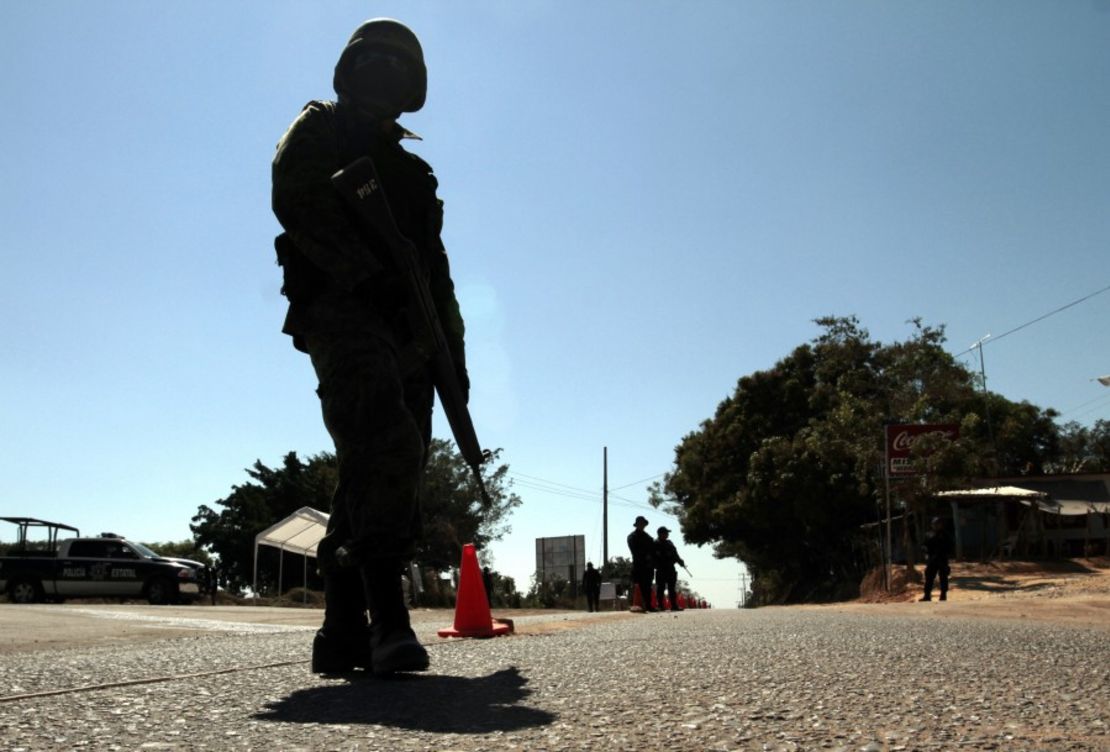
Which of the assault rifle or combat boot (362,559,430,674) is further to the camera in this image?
the assault rifle

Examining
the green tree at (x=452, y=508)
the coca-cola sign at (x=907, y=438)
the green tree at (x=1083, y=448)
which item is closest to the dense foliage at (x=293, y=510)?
the green tree at (x=452, y=508)

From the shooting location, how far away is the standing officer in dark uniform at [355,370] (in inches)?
113

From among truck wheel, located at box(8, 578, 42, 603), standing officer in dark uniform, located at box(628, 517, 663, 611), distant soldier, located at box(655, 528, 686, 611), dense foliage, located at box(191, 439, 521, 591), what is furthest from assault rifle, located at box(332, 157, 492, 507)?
dense foliage, located at box(191, 439, 521, 591)

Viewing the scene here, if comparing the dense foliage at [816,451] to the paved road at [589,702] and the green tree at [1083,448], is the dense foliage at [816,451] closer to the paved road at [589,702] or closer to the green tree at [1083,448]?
the green tree at [1083,448]

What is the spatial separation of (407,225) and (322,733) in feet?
6.59

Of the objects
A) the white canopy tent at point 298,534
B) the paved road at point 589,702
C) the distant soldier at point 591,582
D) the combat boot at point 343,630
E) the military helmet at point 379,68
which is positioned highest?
the military helmet at point 379,68

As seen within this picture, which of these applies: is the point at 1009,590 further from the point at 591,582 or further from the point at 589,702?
the point at 589,702

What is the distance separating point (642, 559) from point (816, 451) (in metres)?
14.5

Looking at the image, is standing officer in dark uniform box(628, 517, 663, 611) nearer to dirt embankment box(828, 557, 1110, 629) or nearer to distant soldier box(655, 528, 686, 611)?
distant soldier box(655, 528, 686, 611)

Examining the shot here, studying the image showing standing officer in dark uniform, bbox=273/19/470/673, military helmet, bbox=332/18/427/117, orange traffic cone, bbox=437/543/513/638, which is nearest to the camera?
standing officer in dark uniform, bbox=273/19/470/673

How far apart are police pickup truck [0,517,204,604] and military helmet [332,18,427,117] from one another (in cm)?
2123

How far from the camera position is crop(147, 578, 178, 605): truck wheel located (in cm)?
2231

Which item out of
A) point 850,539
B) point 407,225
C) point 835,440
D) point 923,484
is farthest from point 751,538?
point 407,225

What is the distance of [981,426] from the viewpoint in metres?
37.5
